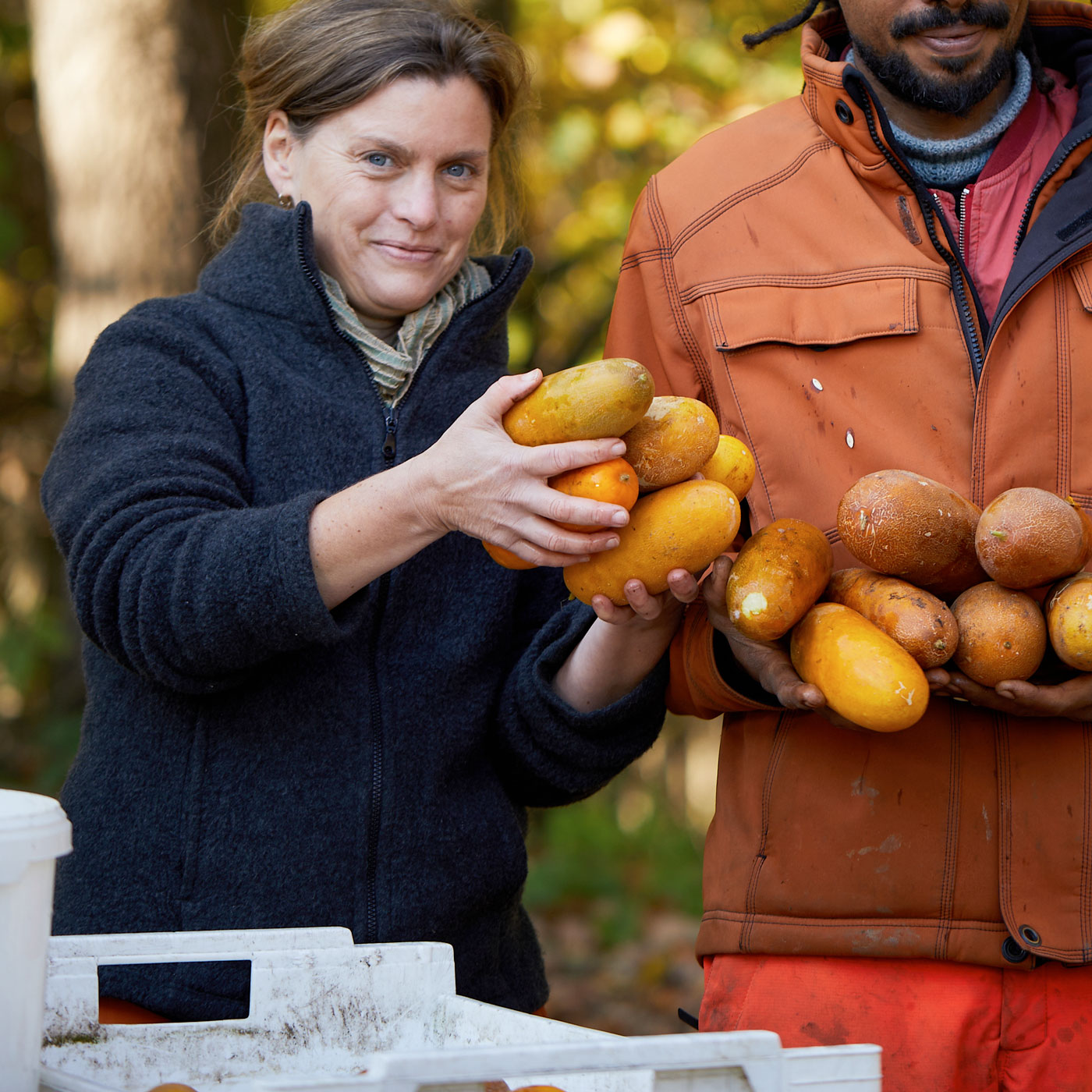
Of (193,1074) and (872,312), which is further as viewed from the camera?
(872,312)

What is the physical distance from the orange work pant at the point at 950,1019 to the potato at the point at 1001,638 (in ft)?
1.72

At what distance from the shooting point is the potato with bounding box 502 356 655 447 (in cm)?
184

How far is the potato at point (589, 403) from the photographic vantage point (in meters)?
1.84

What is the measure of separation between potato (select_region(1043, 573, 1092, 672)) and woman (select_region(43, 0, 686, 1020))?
608 millimetres

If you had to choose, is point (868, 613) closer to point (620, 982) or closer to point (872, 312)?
point (872, 312)

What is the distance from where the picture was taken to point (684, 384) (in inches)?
95.3

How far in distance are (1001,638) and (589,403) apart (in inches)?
27.9

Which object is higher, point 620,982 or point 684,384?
point 684,384

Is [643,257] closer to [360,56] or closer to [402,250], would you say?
[402,250]

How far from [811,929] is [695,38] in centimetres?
704

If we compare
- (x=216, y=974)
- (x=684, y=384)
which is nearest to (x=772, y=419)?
(x=684, y=384)

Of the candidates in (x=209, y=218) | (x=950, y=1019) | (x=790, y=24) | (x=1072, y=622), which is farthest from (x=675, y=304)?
(x=209, y=218)

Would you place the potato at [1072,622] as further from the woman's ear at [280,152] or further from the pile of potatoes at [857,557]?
the woman's ear at [280,152]

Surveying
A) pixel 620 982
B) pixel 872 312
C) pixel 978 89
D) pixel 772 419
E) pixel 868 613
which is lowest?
pixel 620 982
